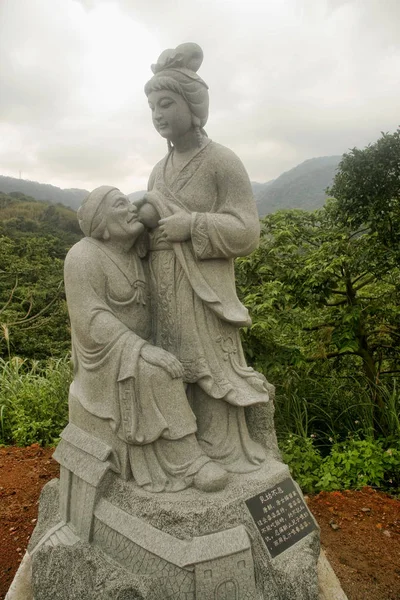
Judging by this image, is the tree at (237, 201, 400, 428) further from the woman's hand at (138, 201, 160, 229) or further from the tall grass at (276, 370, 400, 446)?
the woman's hand at (138, 201, 160, 229)

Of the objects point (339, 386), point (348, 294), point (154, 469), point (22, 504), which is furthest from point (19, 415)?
point (348, 294)

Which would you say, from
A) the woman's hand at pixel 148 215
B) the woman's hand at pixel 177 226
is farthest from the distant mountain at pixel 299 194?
the woman's hand at pixel 177 226

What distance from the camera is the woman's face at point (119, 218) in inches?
111

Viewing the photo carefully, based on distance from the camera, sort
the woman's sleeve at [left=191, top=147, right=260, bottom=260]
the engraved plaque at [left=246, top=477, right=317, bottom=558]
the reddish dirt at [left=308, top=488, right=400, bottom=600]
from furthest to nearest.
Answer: the reddish dirt at [left=308, top=488, right=400, bottom=600] → the woman's sleeve at [left=191, top=147, right=260, bottom=260] → the engraved plaque at [left=246, top=477, right=317, bottom=558]

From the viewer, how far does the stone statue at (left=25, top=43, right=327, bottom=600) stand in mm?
2393

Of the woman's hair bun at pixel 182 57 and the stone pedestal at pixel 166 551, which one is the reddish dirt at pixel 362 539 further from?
the woman's hair bun at pixel 182 57

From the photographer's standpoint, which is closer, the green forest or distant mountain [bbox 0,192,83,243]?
the green forest

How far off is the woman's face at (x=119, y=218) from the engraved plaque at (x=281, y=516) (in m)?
1.76

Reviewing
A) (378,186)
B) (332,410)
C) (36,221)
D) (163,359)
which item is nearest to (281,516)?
(163,359)

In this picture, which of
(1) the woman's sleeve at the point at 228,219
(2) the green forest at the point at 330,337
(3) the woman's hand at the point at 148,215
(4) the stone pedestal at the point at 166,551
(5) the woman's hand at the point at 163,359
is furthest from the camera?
(2) the green forest at the point at 330,337

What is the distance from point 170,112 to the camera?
2.83 metres

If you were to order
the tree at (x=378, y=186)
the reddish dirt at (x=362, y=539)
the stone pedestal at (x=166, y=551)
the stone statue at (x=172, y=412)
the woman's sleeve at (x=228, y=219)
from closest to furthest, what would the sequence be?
the stone pedestal at (x=166, y=551) < the stone statue at (x=172, y=412) < the woman's sleeve at (x=228, y=219) < the reddish dirt at (x=362, y=539) < the tree at (x=378, y=186)

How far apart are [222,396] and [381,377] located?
13.4 ft

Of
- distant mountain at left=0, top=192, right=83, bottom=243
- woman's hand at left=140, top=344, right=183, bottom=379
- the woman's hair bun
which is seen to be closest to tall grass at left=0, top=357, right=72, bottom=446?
woman's hand at left=140, top=344, right=183, bottom=379
